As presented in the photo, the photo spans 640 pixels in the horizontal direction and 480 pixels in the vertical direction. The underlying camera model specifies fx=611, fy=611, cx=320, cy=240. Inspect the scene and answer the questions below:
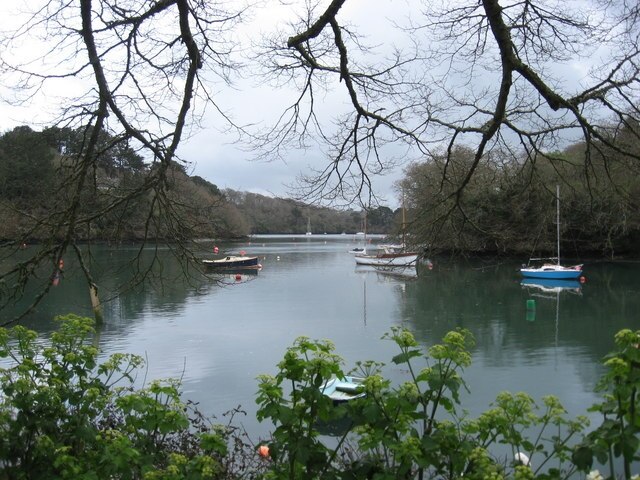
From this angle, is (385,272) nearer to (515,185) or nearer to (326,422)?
(515,185)

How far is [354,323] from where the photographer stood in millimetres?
16141

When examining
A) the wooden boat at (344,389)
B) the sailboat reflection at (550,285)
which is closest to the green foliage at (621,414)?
the wooden boat at (344,389)

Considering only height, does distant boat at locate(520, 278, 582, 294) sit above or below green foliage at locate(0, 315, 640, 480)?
below

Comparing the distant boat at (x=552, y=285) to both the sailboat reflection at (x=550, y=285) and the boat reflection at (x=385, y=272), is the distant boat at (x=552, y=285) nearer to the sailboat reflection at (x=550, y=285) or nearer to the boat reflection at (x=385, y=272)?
the sailboat reflection at (x=550, y=285)

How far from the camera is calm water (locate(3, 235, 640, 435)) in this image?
9602 millimetres

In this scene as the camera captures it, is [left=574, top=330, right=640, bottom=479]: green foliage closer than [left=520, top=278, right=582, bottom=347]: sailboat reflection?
Yes

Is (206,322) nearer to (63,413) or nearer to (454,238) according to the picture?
(454,238)

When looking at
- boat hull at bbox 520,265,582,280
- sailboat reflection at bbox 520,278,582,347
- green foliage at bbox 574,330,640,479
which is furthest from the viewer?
boat hull at bbox 520,265,582,280

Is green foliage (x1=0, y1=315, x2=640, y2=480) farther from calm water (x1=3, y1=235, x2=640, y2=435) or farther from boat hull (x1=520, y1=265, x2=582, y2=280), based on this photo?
boat hull (x1=520, y1=265, x2=582, y2=280)

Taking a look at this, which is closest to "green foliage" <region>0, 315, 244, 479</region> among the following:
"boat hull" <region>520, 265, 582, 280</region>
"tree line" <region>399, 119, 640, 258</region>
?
"tree line" <region>399, 119, 640, 258</region>

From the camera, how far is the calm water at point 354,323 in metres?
9.60

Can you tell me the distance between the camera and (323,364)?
211 cm

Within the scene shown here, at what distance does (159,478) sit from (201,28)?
2915 millimetres

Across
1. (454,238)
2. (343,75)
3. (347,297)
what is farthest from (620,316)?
(343,75)
